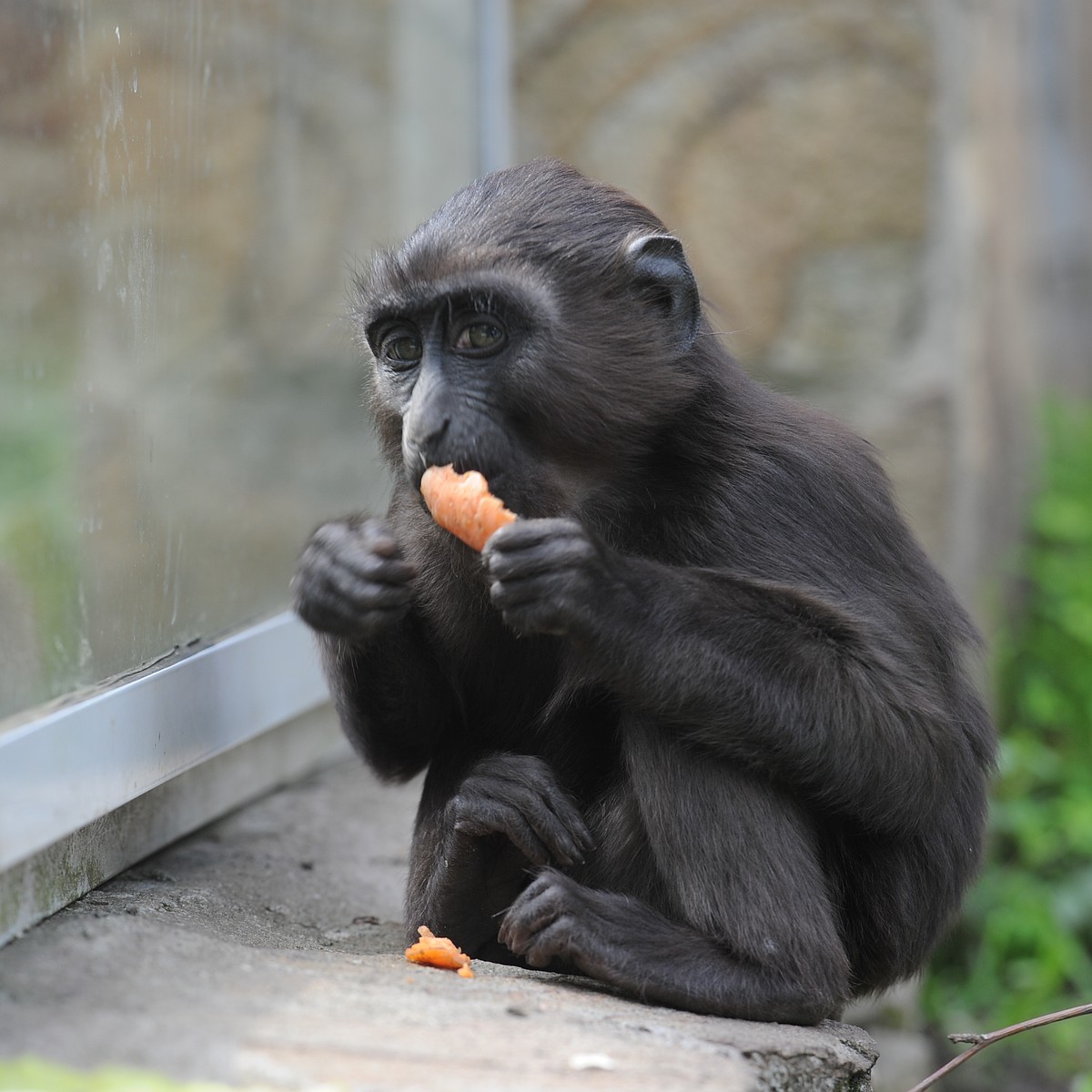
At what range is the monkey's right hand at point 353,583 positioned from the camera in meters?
3.58

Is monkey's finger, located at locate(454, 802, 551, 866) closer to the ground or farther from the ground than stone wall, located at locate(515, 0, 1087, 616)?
closer to the ground

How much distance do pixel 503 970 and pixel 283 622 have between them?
1.83 meters

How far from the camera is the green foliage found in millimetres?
6676

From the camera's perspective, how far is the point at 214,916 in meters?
3.65

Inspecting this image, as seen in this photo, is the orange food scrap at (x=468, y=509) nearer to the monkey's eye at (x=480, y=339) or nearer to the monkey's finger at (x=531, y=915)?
the monkey's eye at (x=480, y=339)

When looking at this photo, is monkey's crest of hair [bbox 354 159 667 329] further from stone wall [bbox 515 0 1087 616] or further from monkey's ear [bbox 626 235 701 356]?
stone wall [bbox 515 0 1087 616]

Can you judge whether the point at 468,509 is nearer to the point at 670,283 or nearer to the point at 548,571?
the point at 548,571

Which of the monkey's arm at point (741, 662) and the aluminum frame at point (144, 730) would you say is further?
the monkey's arm at point (741, 662)

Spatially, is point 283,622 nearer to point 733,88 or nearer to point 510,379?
point 510,379

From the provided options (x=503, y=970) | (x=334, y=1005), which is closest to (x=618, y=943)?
(x=503, y=970)

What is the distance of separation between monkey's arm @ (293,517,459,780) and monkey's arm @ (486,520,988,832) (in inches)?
17.4

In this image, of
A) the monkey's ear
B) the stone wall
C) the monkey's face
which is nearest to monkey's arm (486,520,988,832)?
the monkey's face

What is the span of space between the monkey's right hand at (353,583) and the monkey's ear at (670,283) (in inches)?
34.1

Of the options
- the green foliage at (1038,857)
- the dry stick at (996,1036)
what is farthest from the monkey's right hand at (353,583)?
the green foliage at (1038,857)
